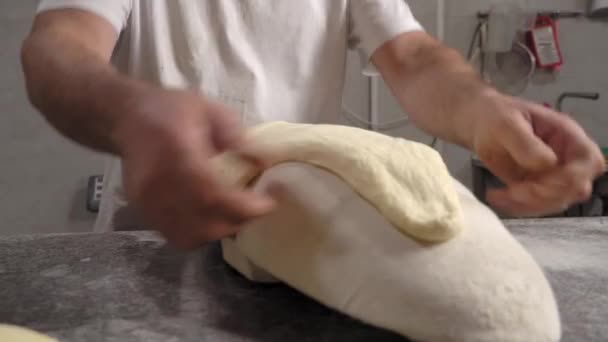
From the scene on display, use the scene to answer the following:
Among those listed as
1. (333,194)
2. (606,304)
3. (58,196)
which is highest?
(333,194)

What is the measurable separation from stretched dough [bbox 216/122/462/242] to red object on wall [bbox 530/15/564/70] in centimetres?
129

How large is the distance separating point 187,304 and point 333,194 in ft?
0.52

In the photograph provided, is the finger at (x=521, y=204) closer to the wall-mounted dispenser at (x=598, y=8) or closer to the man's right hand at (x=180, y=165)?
the man's right hand at (x=180, y=165)

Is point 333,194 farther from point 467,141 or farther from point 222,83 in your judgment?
point 222,83

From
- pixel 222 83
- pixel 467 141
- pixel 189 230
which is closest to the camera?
pixel 189 230

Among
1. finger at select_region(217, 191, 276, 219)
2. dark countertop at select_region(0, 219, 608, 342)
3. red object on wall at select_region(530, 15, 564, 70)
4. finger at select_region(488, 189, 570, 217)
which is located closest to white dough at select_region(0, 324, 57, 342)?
dark countertop at select_region(0, 219, 608, 342)

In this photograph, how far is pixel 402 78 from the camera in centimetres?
79

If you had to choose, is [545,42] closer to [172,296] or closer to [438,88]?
[438,88]

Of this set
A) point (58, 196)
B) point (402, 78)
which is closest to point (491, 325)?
point (402, 78)

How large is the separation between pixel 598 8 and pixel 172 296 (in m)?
1.54

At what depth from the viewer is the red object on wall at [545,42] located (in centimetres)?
155

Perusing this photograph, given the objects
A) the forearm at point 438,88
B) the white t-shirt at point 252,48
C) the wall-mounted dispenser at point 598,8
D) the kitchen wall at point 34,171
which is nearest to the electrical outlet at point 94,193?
the kitchen wall at point 34,171

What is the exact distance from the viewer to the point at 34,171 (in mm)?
1471

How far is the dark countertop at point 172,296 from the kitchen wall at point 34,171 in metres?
0.88
